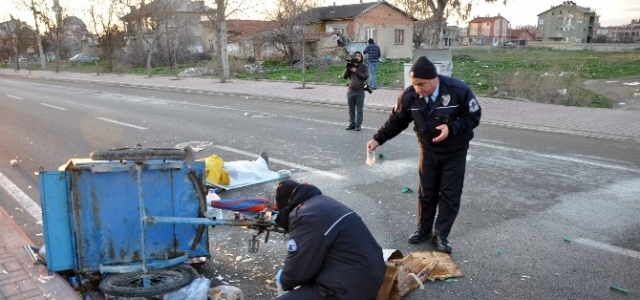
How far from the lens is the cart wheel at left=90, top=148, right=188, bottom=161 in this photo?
360 centimetres

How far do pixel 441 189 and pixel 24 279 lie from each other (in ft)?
11.7

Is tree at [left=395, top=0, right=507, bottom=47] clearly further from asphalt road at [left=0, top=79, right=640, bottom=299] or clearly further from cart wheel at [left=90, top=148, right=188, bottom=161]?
cart wheel at [left=90, top=148, right=188, bottom=161]

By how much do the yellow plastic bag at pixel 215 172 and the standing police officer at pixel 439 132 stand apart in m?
2.44

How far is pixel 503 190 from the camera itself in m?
6.70

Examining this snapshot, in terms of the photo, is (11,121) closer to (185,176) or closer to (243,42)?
(185,176)

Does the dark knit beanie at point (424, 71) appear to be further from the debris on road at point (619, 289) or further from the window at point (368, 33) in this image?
the window at point (368, 33)

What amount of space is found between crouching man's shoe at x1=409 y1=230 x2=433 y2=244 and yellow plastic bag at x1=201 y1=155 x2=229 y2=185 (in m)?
2.71

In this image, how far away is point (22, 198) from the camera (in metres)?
6.43


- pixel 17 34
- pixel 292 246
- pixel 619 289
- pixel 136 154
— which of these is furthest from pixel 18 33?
pixel 619 289

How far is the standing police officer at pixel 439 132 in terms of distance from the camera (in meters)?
4.47

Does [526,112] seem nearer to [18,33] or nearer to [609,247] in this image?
[609,247]

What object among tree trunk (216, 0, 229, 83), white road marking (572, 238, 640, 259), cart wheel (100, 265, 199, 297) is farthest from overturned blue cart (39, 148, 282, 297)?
tree trunk (216, 0, 229, 83)

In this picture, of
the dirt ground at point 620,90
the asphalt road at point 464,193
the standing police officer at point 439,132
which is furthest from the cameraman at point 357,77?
the dirt ground at point 620,90

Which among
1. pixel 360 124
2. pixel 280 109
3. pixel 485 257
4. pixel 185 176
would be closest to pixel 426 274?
pixel 485 257
